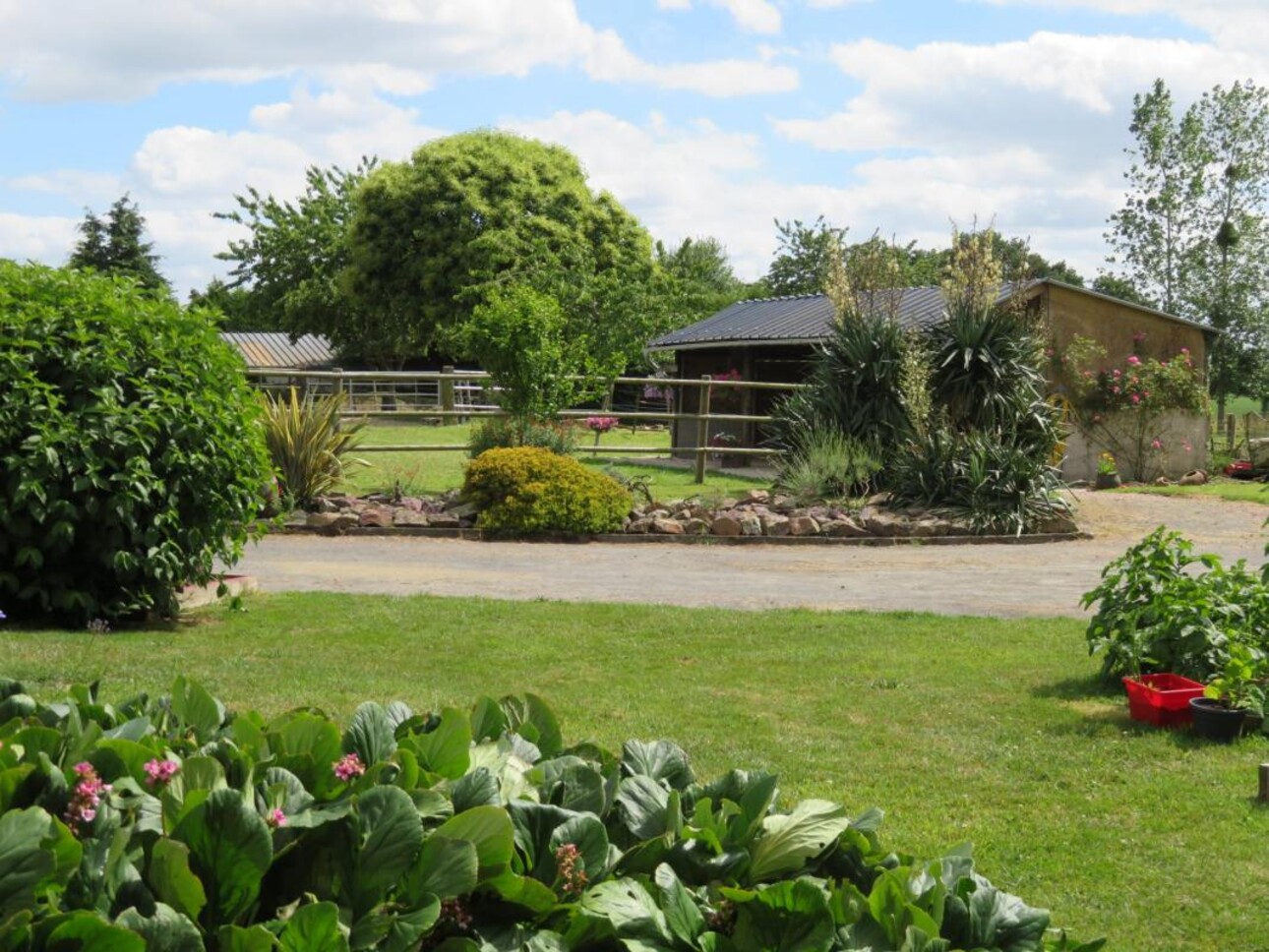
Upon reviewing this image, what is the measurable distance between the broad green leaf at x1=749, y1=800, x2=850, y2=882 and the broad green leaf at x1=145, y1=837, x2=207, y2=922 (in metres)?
0.93

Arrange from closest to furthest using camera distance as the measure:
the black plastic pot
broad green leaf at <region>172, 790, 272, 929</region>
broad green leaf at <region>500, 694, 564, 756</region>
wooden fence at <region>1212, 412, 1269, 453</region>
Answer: broad green leaf at <region>172, 790, 272, 929</region> → broad green leaf at <region>500, 694, 564, 756</region> → the black plastic pot → wooden fence at <region>1212, 412, 1269, 453</region>

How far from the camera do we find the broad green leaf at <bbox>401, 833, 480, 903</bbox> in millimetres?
2209

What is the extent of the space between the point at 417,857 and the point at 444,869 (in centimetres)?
6

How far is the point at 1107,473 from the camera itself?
24562mm

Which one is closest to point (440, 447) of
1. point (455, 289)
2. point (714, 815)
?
point (714, 815)

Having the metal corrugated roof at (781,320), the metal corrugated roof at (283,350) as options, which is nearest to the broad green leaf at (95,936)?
the metal corrugated roof at (781,320)

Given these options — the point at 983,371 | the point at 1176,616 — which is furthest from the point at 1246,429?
the point at 1176,616

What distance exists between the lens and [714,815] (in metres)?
2.59

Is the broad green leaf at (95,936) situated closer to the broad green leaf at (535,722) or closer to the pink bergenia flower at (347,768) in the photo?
the pink bergenia flower at (347,768)

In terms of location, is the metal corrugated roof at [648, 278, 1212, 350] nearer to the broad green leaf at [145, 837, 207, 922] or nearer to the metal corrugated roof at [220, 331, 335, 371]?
the broad green leaf at [145, 837, 207, 922]

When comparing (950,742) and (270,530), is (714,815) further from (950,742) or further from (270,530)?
(270,530)

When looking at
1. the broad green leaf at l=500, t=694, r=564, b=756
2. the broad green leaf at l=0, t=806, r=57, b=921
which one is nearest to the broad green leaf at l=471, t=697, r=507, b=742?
the broad green leaf at l=500, t=694, r=564, b=756

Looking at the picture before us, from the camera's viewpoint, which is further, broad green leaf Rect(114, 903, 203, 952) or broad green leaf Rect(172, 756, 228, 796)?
broad green leaf Rect(172, 756, 228, 796)

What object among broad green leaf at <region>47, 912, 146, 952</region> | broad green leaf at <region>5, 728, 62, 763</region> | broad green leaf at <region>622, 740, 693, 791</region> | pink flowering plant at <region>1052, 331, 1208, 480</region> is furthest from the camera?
pink flowering plant at <region>1052, 331, 1208, 480</region>
